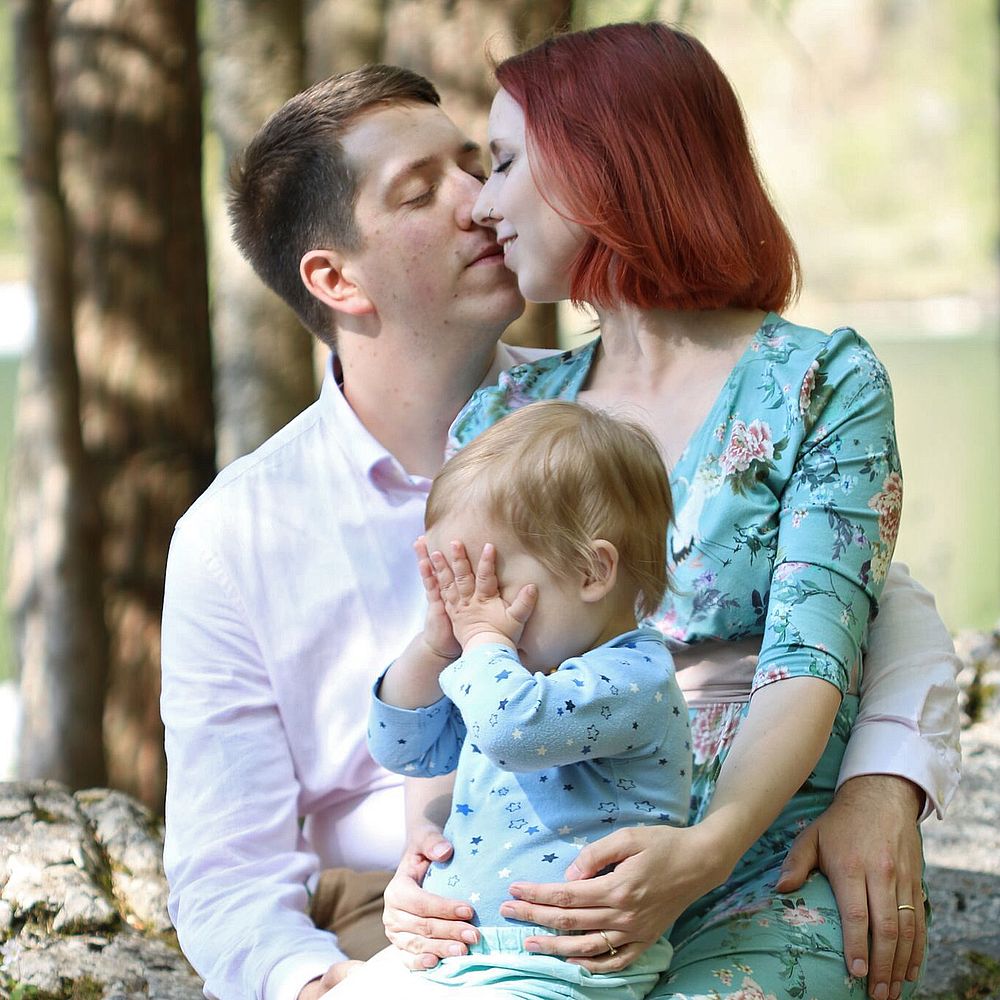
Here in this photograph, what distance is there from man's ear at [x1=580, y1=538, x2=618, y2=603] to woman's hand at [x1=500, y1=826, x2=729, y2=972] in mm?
283

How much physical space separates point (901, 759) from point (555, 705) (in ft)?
2.15

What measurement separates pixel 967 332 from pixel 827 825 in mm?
30407

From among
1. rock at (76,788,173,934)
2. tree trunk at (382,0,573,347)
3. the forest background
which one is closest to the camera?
rock at (76,788,173,934)

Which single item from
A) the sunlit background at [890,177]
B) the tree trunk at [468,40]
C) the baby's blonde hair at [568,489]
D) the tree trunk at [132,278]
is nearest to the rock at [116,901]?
the baby's blonde hair at [568,489]

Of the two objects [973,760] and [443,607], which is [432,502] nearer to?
[443,607]

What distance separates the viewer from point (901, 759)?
200cm

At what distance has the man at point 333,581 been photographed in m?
2.16

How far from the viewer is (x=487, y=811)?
1761 millimetres

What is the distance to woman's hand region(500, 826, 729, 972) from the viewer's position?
64.7 inches

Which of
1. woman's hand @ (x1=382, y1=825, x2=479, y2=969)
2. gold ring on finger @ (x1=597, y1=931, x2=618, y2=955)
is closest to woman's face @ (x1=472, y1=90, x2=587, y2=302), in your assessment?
woman's hand @ (x1=382, y1=825, x2=479, y2=969)

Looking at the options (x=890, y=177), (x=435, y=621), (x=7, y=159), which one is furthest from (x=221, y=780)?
(x=890, y=177)

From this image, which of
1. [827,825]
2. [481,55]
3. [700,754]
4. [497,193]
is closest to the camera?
Answer: [827,825]

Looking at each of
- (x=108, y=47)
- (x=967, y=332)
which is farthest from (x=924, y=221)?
(x=108, y=47)

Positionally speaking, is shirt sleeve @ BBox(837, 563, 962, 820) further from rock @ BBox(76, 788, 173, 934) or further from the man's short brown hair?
rock @ BBox(76, 788, 173, 934)
